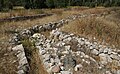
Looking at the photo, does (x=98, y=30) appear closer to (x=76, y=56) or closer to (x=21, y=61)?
(x=76, y=56)

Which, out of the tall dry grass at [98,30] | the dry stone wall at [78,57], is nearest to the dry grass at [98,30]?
the tall dry grass at [98,30]

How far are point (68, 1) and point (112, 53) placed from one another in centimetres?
6164

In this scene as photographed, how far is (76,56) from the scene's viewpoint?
10125 millimetres

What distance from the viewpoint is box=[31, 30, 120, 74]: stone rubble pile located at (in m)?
8.80

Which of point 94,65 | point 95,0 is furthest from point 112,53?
point 95,0

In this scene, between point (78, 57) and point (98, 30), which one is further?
point (98, 30)

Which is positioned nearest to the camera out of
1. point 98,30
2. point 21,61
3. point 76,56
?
point 21,61

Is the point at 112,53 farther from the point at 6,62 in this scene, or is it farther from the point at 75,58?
the point at 6,62

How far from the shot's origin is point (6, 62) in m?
9.80

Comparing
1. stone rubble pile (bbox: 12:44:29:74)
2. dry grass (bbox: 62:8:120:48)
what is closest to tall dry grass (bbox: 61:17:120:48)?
dry grass (bbox: 62:8:120:48)

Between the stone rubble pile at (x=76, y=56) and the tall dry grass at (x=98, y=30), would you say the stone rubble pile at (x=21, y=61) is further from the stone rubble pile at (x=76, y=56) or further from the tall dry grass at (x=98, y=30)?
the tall dry grass at (x=98, y=30)

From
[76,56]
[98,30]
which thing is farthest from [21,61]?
[98,30]

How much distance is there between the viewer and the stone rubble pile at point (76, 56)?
8.80m

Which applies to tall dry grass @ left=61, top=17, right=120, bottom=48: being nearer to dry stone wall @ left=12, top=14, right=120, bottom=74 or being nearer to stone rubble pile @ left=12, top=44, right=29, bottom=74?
dry stone wall @ left=12, top=14, right=120, bottom=74
